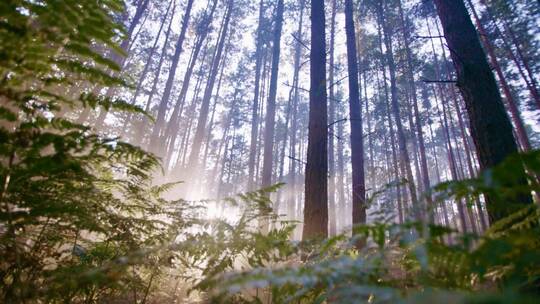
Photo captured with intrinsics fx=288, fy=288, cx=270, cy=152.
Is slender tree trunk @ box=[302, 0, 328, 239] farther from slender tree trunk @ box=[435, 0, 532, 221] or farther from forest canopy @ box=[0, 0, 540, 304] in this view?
slender tree trunk @ box=[435, 0, 532, 221]

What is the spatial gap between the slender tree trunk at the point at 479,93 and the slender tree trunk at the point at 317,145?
224cm

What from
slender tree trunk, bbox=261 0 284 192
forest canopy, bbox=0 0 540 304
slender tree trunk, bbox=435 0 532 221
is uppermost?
slender tree trunk, bbox=261 0 284 192

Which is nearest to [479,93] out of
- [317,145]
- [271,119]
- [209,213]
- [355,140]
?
[317,145]

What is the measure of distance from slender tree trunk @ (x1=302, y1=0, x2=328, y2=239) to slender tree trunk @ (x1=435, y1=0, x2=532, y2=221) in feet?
7.36

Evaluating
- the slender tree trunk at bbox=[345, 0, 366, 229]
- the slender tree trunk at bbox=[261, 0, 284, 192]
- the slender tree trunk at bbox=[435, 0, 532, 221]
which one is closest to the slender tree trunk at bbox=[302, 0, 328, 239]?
the slender tree trunk at bbox=[345, 0, 366, 229]

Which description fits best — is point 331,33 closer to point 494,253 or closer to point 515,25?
point 515,25

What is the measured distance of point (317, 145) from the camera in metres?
5.57

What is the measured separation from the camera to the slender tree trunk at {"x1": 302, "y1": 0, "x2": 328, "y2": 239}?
499 centimetres

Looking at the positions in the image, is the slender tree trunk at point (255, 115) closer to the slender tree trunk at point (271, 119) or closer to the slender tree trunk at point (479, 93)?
the slender tree trunk at point (271, 119)

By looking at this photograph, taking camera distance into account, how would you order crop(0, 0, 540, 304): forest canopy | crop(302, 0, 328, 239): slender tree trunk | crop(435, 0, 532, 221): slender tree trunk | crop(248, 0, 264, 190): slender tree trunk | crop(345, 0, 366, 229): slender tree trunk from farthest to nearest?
crop(248, 0, 264, 190): slender tree trunk
crop(345, 0, 366, 229): slender tree trunk
crop(302, 0, 328, 239): slender tree trunk
crop(435, 0, 532, 221): slender tree trunk
crop(0, 0, 540, 304): forest canopy

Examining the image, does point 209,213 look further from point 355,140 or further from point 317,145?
point 355,140

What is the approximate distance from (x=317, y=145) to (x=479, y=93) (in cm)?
271

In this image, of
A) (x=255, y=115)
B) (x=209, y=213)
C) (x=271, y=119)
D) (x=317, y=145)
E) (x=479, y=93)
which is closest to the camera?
(x=479, y=93)

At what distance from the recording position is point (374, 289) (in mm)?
804
